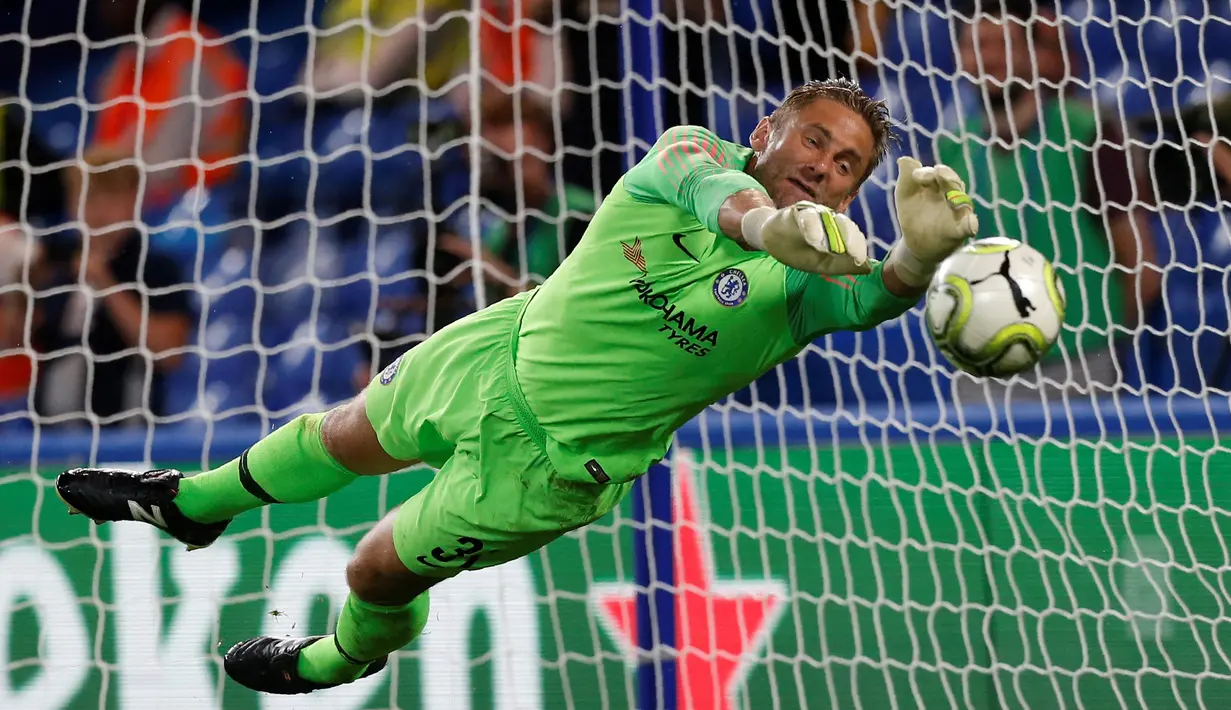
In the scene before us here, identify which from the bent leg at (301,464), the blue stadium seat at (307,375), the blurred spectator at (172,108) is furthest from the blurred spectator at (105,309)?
the bent leg at (301,464)

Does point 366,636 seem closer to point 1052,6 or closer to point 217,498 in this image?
point 217,498

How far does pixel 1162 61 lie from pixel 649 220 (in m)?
2.87

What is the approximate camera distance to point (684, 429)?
11.5 feet

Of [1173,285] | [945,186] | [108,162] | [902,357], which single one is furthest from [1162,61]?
[108,162]

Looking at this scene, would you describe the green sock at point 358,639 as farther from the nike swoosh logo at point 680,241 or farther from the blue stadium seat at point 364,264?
the blue stadium seat at point 364,264

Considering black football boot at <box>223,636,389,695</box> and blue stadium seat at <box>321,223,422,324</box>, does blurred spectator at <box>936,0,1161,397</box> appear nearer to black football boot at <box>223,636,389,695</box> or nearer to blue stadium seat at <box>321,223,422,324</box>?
blue stadium seat at <box>321,223,422,324</box>

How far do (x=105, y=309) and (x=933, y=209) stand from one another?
10.5ft

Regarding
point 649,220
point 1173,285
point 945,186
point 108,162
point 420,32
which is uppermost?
point 945,186

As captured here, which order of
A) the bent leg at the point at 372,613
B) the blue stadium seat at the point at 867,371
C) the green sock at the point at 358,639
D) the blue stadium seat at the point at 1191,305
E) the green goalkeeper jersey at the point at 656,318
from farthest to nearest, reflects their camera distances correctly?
the blue stadium seat at the point at 1191,305 → the blue stadium seat at the point at 867,371 → the green sock at the point at 358,639 → the bent leg at the point at 372,613 → the green goalkeeper jersey at the point at 656,318

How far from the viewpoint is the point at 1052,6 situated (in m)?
4.50

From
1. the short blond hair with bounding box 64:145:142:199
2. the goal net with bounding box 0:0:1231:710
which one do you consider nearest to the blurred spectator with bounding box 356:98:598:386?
the goal net with bounding box 0:0:1231:710

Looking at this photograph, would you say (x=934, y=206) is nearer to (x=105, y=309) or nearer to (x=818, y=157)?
(x=818, y=157)

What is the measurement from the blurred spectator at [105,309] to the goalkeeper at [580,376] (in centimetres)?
146

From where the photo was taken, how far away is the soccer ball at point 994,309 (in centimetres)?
188
